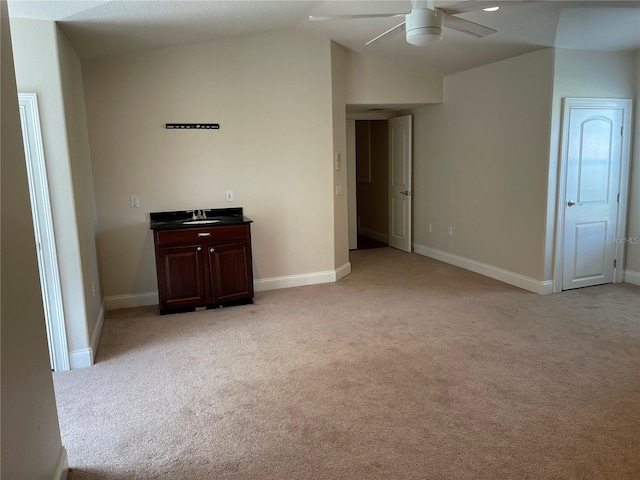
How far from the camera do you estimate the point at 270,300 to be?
4961 mm

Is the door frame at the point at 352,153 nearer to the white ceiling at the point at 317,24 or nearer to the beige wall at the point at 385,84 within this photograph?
the beige wall at the point at 385,84

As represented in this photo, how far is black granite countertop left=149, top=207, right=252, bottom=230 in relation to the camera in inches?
177

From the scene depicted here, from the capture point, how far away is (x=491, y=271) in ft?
18.4

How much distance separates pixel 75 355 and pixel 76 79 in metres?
2.39

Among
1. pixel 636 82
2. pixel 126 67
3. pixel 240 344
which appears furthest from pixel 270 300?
pixel 636 82

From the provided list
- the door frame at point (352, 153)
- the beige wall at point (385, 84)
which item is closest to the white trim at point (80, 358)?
the beige wall at point (385, 84)

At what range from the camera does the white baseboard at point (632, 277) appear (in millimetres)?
5191

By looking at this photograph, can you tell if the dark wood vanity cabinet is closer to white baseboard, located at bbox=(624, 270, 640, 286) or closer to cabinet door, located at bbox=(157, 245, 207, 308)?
cabinet door, located at bbox=(157, 245, 207, 308)

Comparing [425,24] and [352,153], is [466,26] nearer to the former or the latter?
[425,24]

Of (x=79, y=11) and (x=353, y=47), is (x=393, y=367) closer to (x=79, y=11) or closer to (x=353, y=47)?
(x=79, y=11)

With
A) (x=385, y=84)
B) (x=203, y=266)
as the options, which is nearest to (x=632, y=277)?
→ (x=385, y=84)

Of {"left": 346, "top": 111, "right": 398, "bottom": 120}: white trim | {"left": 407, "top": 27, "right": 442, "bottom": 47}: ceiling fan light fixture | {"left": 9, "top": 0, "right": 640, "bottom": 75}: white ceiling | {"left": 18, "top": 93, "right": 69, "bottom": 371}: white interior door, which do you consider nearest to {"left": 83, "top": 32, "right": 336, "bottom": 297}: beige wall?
{"left": 9, "top": 0, "right": 640, "bottom": 75}: white ceiling

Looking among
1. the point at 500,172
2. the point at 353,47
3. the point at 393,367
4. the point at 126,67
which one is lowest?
the point at 393,367

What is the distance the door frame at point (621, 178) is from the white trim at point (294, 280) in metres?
2.44
